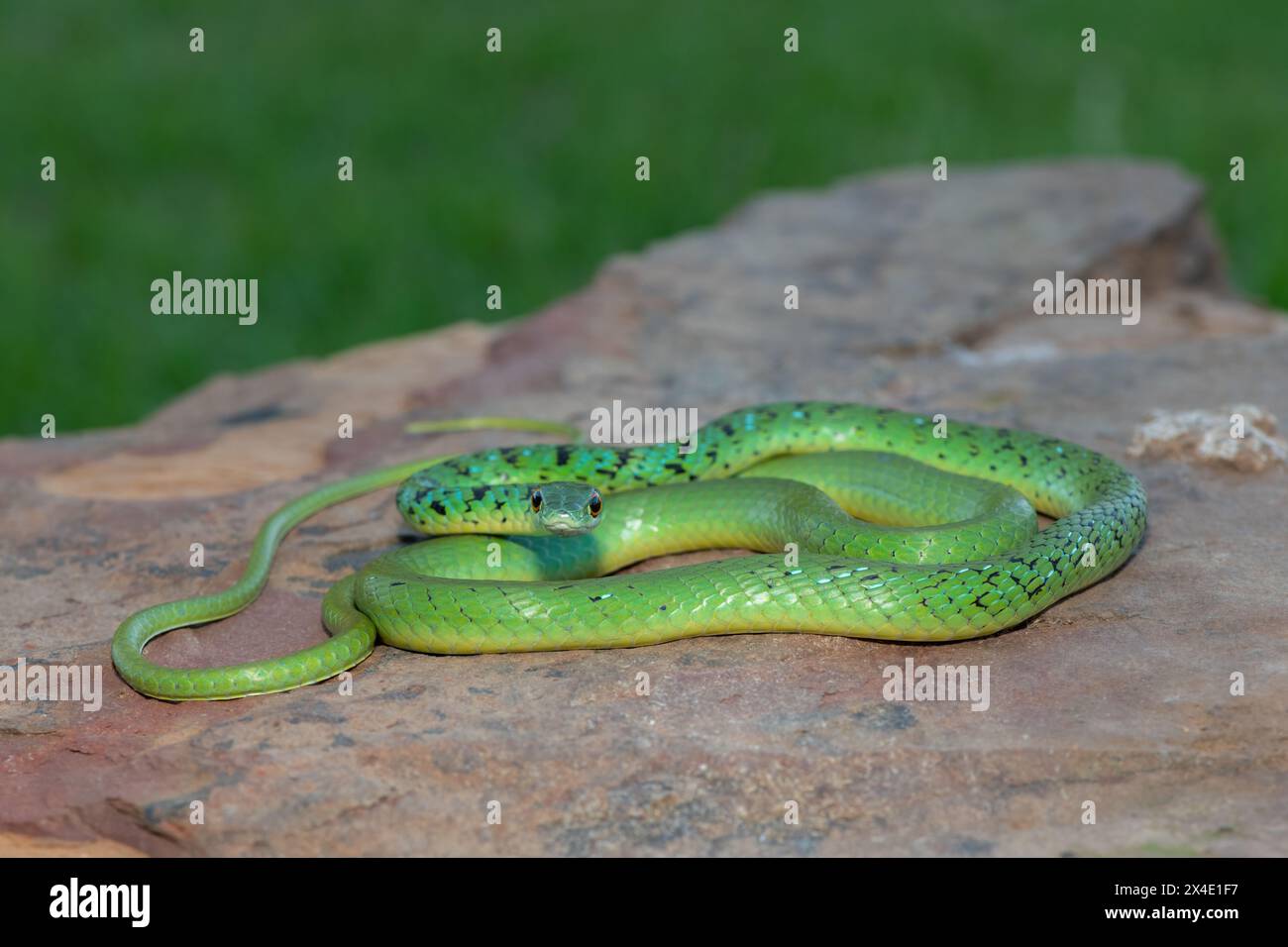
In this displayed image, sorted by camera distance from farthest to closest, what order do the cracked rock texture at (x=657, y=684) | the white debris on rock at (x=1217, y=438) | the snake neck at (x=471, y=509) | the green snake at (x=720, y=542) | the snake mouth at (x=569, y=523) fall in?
the white debris on rock at (x=1217, y=438)
the snake neck at (x=471, y=509)
the snake mouth at (x=569, y=523)
the green snake at (x=720, y=542)
the cracked rock texture at (x=657, y=684)

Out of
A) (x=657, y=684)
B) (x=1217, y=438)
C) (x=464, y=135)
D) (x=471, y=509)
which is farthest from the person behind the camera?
(x=464, y=135)

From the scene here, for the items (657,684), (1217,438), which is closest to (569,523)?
(657,684)

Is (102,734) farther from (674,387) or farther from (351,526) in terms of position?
(674,387)

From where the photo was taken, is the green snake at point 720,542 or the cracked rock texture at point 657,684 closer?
the cracked rock texture at point 657,684

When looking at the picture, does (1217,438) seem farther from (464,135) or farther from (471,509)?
(464,135)

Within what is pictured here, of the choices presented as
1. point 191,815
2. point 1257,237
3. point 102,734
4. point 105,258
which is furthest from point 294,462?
point 1257,237

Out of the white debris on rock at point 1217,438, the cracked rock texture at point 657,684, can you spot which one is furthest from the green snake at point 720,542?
the white debris on rock at point 1217,438

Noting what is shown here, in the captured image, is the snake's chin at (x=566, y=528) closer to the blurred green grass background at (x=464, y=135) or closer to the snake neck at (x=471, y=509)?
the snake neck at (x=471, y=509)
